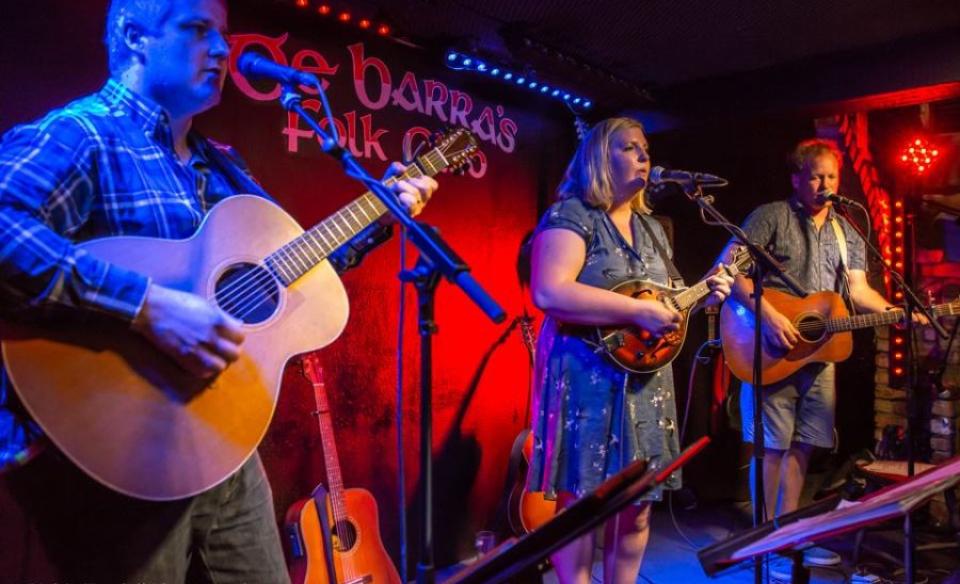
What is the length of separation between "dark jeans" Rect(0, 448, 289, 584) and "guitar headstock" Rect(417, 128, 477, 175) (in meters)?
1.06

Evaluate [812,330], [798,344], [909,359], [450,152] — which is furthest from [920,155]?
[450,152]

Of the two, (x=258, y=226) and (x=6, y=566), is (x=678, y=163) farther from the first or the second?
(x=6, y=566)

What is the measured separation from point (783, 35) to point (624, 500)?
13.8 ft

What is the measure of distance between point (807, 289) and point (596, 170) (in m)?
2.07

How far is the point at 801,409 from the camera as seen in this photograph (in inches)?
170

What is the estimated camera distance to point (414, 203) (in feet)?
6.73

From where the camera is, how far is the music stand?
45.4 inches

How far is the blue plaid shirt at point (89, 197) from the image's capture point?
1.53m

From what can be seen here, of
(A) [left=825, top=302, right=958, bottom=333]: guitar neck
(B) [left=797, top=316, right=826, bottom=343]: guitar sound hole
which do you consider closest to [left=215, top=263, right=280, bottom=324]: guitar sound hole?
(B) [left=797, top=316, right=826, bottom=343]: guitar sound hole

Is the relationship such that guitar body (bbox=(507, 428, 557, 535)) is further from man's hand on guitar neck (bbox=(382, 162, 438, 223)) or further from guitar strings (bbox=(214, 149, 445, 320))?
guitar strings (bbox=(214, 149, 445, 320))

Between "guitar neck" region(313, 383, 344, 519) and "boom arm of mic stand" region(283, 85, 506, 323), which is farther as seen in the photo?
"guitar neck" region(313, 383, 344, 519)

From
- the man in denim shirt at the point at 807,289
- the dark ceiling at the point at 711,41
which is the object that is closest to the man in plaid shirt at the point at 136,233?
the dark ceiling at the point at 711,41

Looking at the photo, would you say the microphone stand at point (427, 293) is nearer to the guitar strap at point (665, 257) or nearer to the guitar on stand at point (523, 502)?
the guitar strap at point (665, 257)

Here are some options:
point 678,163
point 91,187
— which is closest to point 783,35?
point 678,163
